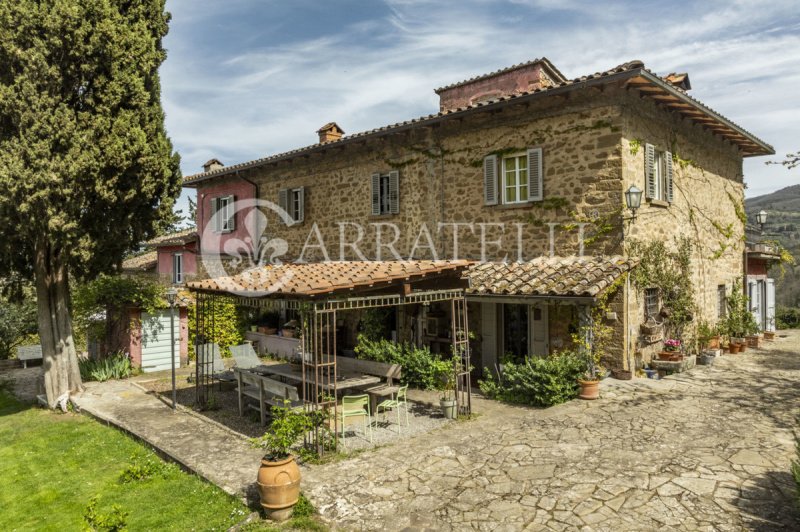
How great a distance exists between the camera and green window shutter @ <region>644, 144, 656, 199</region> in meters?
11.1

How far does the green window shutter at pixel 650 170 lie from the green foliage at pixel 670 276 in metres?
1.15

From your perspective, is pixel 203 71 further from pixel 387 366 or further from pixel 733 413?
pixel 733 413

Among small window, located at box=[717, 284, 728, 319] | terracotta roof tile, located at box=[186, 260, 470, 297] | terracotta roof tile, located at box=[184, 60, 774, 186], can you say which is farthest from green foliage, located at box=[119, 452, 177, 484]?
small window, located at box=[717, 284, 728, 319]

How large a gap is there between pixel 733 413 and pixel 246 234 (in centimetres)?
1609

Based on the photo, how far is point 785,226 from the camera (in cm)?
4772

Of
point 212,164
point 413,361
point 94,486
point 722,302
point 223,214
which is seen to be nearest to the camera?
point 94,486

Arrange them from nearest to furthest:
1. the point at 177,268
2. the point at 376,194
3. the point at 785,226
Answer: the point at 376,194, the point at 177,268, the point at 785,226

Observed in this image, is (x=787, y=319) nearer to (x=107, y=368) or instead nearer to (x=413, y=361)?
(x=413, y=361)

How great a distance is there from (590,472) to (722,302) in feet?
38.7

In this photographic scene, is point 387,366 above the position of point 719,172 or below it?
below

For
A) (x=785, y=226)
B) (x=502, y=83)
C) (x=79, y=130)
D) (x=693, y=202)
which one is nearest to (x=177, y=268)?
(x=79, y=130)

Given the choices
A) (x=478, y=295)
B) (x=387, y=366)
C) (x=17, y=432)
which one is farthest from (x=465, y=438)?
(x=17, y=432)

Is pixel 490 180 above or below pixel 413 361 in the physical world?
above

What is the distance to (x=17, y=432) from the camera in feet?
32.2
